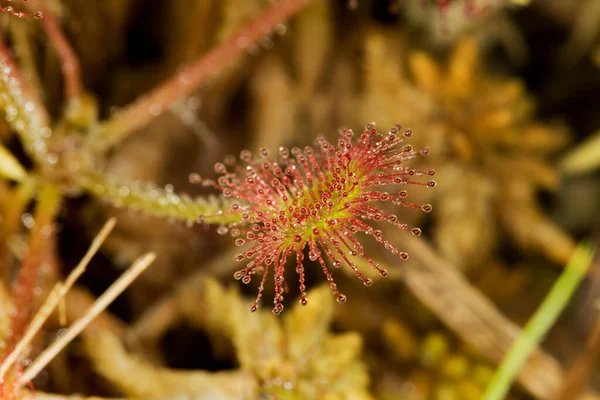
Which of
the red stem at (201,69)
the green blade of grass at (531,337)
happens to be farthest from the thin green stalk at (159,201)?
the green blade of grass at (531,337)

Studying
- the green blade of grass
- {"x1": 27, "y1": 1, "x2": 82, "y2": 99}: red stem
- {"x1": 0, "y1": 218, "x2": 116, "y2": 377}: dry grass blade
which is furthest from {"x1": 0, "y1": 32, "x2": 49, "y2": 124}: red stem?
the green blade of grass

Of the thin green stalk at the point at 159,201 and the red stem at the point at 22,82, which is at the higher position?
the red stem at the point at 22,82

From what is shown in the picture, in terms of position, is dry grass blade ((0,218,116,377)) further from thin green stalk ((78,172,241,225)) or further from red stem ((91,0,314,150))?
red stem ((91,0,314,150))

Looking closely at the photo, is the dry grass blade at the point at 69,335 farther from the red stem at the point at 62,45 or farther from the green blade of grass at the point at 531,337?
the green blade of grass at the point at 531,337

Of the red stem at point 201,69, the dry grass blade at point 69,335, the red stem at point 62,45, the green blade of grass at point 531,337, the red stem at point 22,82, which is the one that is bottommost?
the green blade of grass at point 531,337

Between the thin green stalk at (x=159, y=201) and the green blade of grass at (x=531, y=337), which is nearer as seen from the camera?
the thin green stalk at (x=159, y=201)

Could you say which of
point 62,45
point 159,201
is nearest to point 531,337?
point 159,201

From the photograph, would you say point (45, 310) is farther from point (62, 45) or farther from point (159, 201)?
point (62, 45)
